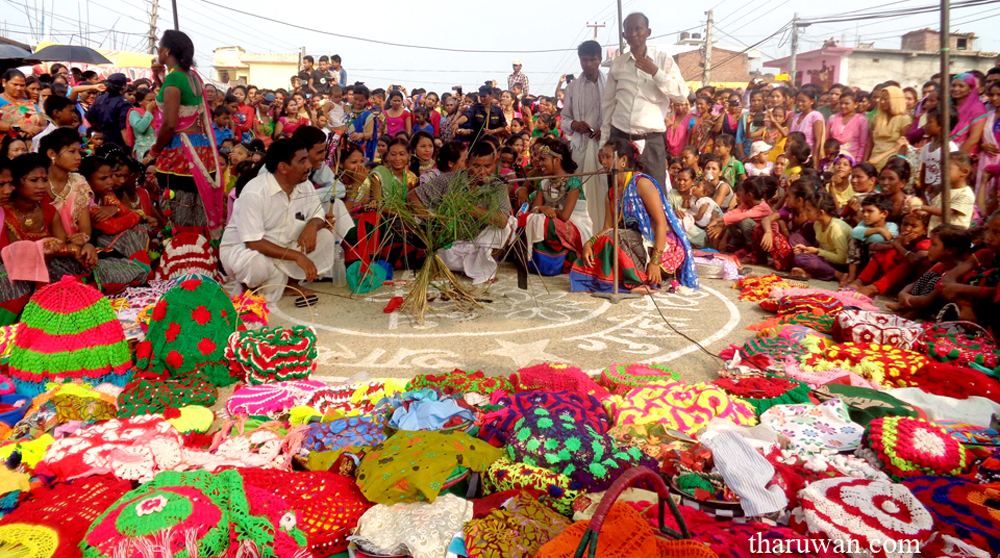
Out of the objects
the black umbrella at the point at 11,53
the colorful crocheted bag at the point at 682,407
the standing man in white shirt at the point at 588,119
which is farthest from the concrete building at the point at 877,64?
the colorful crocheted bag at the point at 682,407

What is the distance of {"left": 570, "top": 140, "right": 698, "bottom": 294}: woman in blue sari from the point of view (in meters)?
5.82

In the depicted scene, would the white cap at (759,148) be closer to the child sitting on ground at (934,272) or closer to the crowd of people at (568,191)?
the crowd of people at (568,191)

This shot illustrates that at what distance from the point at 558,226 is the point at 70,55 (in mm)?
11123

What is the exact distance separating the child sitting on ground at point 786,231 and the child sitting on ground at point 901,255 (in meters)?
1.06

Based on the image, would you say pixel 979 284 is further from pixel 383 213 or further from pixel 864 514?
pixel 383 213

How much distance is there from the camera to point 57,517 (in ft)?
7.91

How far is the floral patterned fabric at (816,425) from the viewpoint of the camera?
121 inches

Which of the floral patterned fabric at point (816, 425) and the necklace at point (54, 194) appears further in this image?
the necklace at point (54, 194)

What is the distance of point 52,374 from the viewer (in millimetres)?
3781

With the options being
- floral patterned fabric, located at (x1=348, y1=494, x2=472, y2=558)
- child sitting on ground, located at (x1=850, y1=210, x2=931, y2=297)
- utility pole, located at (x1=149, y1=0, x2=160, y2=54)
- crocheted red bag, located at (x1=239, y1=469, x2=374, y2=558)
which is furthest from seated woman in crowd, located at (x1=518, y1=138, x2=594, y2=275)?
utility pole, located at (x1=149, y1=0, x2=160, y2=54)

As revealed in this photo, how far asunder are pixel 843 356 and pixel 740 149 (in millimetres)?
6370

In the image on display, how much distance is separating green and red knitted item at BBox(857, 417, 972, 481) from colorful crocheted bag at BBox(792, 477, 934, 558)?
35 centimetres

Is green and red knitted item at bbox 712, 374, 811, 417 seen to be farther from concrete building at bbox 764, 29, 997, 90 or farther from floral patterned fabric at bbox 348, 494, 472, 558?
concrete building at bbox 764, 29, 997, 90

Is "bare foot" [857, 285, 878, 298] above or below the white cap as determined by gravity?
below
